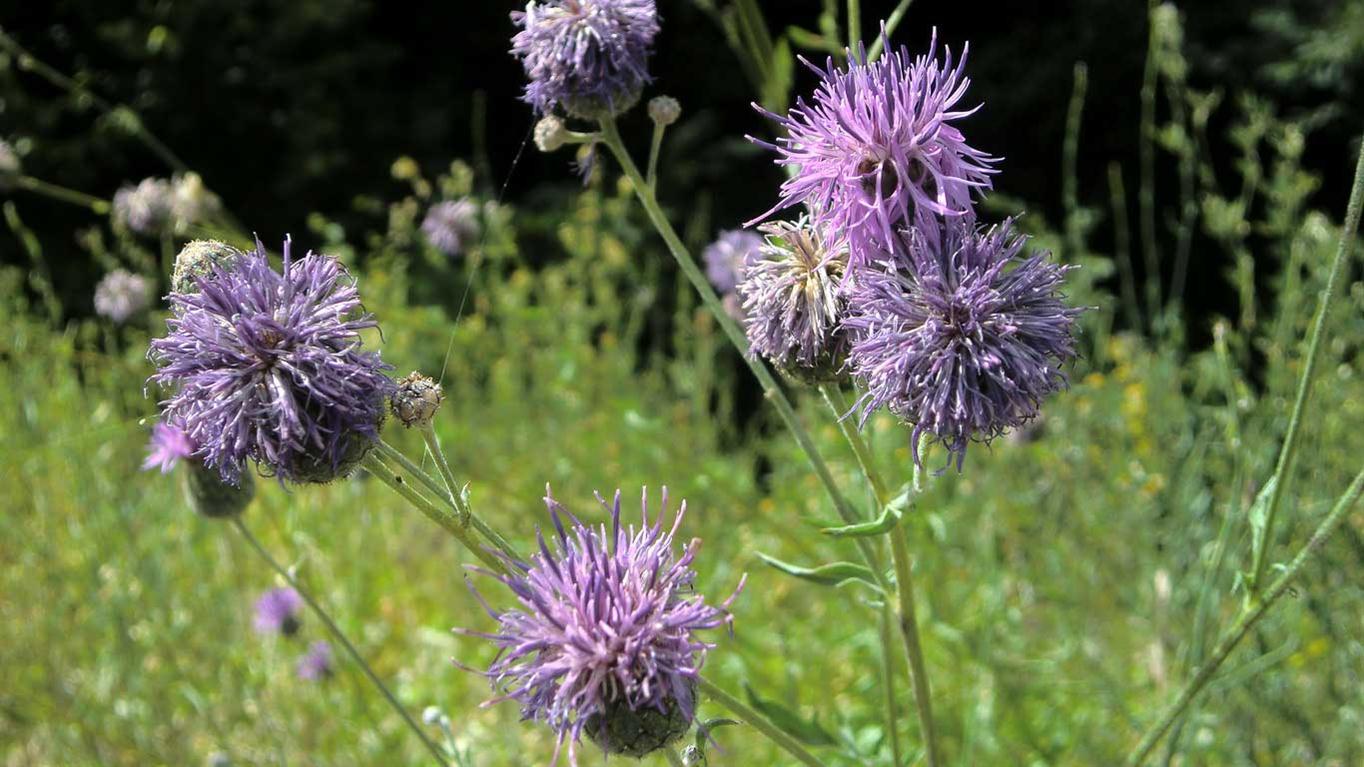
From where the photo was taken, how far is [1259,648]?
2916mm

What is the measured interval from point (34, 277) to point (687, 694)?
10.7ft

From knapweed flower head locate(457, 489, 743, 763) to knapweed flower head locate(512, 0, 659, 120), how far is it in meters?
0.83

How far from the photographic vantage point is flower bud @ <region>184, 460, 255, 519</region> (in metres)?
2.28

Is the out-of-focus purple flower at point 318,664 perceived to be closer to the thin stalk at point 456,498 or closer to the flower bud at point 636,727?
the thin stalk at point 456,498

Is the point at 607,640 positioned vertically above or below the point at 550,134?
below

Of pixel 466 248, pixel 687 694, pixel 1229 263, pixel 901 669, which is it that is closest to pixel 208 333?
pixel 687 694

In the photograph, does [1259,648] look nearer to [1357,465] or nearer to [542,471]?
[1357,465]

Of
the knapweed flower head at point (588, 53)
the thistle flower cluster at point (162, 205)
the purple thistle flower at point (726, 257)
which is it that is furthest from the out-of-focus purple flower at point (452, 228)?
the knapweed flower head at point (588, 53)

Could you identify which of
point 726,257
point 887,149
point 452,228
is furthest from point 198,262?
point 452,228

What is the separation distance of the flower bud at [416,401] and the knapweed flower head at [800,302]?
45 centimetres

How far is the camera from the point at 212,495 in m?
2.30

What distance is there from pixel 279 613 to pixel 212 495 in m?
1.47

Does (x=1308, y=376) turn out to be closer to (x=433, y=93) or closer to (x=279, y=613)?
(x=279, y=613)

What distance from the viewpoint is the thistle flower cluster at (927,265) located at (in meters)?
1.29
